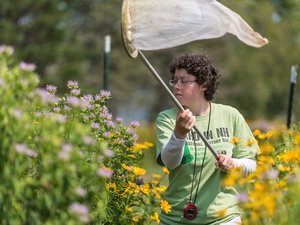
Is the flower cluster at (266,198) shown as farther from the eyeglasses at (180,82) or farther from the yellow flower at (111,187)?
the yellow flower at (111,187)

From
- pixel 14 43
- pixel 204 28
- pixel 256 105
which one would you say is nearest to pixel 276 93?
pixel 256 105

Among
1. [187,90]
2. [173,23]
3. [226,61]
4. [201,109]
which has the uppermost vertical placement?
[173,23]

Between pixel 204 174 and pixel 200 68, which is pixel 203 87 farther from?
pixel 204 174

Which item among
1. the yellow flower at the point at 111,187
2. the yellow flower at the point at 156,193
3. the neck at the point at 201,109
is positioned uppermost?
the neck at the point at 201,109

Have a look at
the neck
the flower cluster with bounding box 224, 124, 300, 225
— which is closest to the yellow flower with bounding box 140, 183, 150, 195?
the neck

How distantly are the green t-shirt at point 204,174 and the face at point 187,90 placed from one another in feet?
0.31

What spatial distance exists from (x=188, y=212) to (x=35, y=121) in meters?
0.99

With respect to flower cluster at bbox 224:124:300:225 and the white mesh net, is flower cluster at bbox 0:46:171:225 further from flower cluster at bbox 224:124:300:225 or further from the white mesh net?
the white mesh net

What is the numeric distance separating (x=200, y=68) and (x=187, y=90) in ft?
0.55

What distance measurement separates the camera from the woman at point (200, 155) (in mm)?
4246

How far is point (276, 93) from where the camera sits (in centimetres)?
4084

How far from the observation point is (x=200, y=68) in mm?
4441

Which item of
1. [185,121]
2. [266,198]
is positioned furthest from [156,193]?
A: [266,198]

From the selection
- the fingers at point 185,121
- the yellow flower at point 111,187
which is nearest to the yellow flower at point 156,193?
the yellow flower at point 111,187
